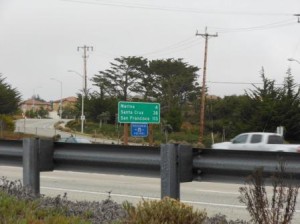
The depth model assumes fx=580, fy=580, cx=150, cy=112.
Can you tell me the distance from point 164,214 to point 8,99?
99.7 metres

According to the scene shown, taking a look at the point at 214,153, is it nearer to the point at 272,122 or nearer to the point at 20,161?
the point at 20,161

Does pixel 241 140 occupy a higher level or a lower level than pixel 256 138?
lower

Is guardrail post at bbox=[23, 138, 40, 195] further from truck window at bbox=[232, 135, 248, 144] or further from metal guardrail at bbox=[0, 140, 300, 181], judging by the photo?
truck window at bbox=[232, 135, 248, 144]

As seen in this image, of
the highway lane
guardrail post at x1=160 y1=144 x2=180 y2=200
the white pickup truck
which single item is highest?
guardrail post at x1=160 y1=144 x2=180 y2=200

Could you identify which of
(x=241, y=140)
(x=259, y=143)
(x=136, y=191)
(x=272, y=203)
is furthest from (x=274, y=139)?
(x=272, y=203)

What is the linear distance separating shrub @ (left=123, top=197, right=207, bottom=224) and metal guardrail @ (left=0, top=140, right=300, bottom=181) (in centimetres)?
138

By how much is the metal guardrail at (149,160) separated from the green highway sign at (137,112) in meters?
28.7

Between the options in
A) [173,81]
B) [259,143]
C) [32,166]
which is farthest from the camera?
[173,81]

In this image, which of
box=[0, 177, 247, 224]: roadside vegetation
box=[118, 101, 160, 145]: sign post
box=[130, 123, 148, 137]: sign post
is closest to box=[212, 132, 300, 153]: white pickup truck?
box=[130, 123, 148, 137]: sign post

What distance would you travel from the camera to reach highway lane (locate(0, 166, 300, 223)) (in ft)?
34.9

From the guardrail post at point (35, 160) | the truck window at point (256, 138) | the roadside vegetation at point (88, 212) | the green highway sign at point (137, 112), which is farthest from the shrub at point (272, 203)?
the green highway sign at point (137, 112)

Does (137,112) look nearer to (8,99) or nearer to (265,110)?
(265,110)

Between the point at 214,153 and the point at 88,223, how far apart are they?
1.77 metres

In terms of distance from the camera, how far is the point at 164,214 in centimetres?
486
